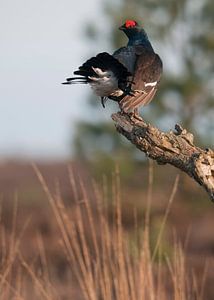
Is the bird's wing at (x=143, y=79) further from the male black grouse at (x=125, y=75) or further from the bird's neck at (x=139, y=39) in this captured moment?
the bird's neck at (x=139, y=39)

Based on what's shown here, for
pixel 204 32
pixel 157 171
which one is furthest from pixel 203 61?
pixel 157 171

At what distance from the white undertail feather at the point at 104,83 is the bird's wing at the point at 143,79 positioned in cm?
9

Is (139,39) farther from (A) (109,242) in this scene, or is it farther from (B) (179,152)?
(B) (179,152)

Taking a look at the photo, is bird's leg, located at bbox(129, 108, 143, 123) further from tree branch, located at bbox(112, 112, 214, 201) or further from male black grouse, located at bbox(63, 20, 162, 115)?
tree branch, located at bbox(112, 112, 214, 201)

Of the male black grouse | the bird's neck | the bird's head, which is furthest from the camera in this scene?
the bird's head

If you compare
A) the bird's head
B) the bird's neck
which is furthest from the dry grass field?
the bird's head

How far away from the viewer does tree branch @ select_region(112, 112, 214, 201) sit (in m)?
4.36

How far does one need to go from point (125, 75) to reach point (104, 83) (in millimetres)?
186

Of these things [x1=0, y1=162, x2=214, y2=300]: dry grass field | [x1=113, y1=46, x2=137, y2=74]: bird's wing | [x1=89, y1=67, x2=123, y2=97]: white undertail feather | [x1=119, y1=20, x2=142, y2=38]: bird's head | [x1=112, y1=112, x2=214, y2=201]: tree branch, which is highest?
[x1=119, y1=20, x2=142, y2=38]: bird's head

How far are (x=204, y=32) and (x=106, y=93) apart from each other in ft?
36.8

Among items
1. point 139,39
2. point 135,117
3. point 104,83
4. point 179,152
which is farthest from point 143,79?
point 179,152

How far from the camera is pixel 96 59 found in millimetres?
5668

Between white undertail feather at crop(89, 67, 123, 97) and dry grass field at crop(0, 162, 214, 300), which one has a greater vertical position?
white undertail feather at crop(89, 67, 123, 97)

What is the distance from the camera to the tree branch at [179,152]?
171 inches
